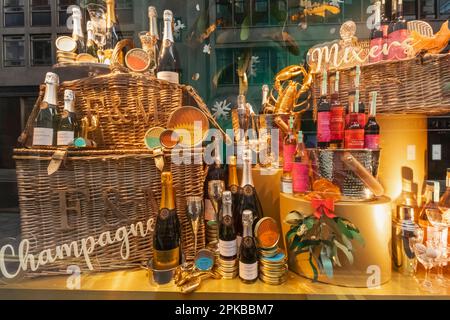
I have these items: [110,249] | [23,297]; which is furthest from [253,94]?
[23,297]

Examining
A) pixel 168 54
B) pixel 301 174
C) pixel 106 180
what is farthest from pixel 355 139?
pixel 168 54

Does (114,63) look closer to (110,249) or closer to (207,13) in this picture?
(110,249)

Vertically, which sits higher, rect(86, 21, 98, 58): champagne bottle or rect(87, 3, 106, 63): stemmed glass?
rect(87, 3, 106, 63): stemmed glass

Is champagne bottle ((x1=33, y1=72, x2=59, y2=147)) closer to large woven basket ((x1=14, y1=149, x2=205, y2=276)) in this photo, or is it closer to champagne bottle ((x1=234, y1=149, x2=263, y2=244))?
large woven basket ((x1=14, y1=149, x2=205, y2=276))

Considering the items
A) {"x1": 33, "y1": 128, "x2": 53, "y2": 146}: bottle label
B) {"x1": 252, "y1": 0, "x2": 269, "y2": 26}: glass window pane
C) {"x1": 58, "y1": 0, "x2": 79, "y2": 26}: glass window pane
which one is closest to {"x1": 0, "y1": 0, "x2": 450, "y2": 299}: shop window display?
{"x1": 33, "y1": 128, "x2": 53, "y2": 146}: bottle label

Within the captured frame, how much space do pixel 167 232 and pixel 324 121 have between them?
0.74 m

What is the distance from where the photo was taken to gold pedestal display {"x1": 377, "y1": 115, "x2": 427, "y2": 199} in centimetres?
89

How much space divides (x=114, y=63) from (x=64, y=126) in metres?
0.32

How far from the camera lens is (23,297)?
73 centimetres

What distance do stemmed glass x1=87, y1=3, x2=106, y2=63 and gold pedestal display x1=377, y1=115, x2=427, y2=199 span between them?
1.41 m

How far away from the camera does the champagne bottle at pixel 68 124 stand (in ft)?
2.54

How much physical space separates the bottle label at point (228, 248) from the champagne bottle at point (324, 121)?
504 mm

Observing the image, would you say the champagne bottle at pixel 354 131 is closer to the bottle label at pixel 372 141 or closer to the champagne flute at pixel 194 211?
the bottle label at pixel 372 141

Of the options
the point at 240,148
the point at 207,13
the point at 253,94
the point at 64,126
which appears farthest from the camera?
the point at 207,13
